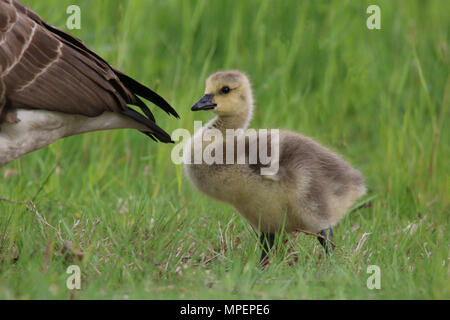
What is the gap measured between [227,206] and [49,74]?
1.64 meters

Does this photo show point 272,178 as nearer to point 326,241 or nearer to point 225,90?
point 326,241

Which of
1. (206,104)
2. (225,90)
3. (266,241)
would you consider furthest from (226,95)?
(266,241)

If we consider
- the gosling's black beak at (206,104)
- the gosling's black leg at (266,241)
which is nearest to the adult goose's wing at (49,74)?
the gosling's black beak at (206,104)

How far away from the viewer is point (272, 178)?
14.5 feet

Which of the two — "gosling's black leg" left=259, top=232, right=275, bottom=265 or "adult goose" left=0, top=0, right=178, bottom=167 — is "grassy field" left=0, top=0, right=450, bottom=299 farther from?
"adult goose" left=0, top=0, right=178, bottom=167

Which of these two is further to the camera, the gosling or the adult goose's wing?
the gosling

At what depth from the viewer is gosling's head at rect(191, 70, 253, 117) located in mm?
4766

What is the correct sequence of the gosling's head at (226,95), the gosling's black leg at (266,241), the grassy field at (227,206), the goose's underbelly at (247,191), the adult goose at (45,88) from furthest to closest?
the gosling's head at (226,95), the gosling's black leg at (266,241), the goose's underbelly at (247,191), the adult goose at (45,88), the grassy field at (227,206)

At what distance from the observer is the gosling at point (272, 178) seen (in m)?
4.48

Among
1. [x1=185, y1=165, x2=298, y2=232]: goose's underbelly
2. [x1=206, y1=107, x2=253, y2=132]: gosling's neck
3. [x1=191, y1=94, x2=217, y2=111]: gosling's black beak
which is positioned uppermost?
[x1=191, y1=94, x2=217, y2=111]: gosling's black beak

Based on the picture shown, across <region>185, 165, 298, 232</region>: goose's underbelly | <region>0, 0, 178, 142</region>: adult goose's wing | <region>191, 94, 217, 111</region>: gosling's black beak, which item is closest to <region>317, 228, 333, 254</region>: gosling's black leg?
<region>185, 165, 298, 232</region>: goose's underbelly

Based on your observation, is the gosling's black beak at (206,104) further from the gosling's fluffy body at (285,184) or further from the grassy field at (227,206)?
the grassy field at (227,206)
